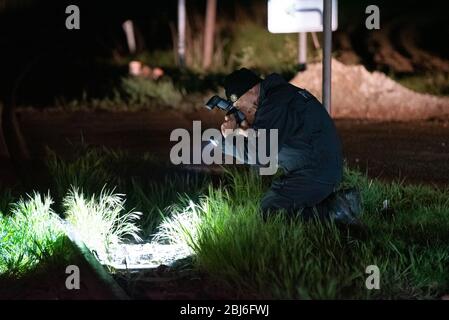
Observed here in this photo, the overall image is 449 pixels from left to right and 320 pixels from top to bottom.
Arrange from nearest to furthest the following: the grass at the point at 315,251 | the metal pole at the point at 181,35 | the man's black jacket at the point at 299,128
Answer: the grass at the point at 315,251 → the man's black jacket at the point at 299,128 → the metal pole at the point at 181,35

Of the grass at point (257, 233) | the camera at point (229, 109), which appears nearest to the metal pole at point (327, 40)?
the grass at point (257, 233)

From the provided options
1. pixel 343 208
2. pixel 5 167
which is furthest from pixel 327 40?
pixel 5 167

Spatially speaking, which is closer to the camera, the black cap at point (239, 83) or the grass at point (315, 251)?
the grass at point (315, 251)

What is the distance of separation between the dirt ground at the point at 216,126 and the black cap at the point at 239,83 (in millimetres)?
3307

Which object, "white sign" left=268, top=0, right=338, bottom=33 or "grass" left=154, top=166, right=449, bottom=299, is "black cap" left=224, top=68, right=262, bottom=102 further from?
"white sign" left=268, top=0, right=338, bottom=33

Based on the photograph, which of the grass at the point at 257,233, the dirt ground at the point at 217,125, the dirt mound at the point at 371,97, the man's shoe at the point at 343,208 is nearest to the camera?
the grass at the point at 257,233

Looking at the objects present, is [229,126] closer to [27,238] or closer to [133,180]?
[27,238]

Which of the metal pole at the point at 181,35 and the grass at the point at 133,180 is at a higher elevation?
the metal pole at the point at 181,35

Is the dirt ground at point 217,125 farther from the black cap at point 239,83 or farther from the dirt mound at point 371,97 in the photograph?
the black cap at point 239,83

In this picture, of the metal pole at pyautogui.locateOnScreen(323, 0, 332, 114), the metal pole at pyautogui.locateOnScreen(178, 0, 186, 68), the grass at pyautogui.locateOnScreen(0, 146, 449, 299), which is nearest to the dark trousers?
the grass at pyautogui.locateOnScreen(0, 146, 449, 299)

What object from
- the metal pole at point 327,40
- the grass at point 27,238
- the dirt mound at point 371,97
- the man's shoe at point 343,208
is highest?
the metal pole at point 327,40

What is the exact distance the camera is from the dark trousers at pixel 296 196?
720cm

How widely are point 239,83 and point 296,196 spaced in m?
0.84
